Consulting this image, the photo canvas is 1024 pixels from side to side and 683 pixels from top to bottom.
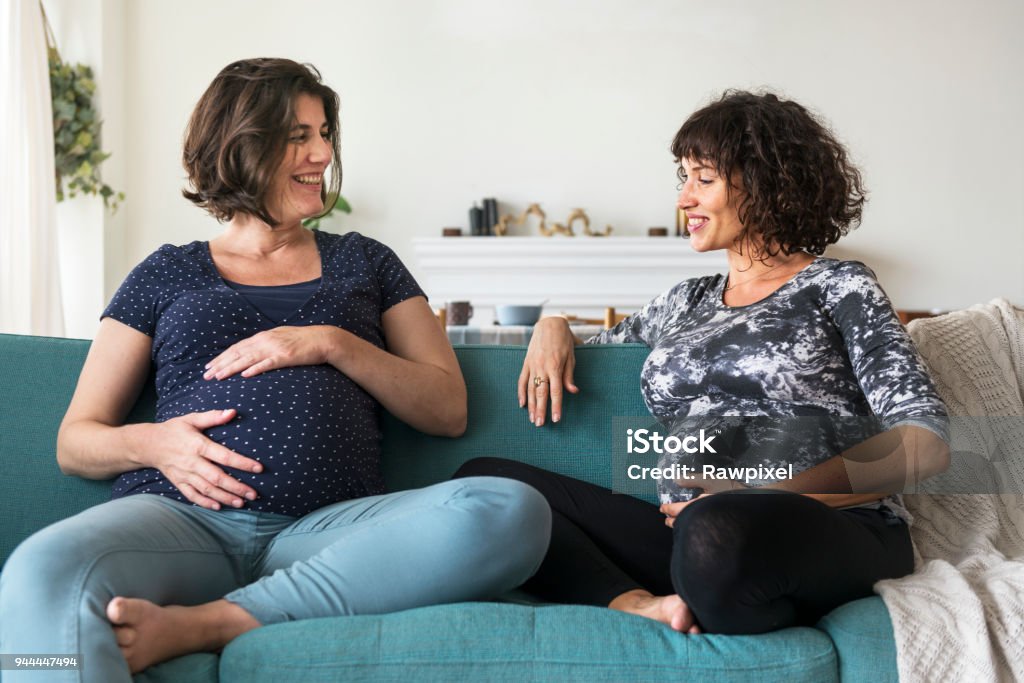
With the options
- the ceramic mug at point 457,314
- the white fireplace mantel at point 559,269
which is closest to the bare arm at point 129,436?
the ceramic mug at point 457,314

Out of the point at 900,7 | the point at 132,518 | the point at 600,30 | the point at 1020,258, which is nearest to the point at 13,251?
the point at 600,30

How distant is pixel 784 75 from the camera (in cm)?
589

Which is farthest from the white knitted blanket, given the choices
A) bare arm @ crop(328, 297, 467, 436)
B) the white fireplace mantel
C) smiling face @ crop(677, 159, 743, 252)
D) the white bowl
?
the white fireplace mantel

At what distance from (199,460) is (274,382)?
165mm

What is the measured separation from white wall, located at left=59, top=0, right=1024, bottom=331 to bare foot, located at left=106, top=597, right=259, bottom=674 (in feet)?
15.8

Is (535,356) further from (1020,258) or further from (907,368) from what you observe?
(1020,258)

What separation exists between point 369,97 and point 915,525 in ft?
16.2

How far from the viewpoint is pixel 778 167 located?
173cm

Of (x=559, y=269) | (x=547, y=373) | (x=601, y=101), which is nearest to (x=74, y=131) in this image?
(x=559, y=269)

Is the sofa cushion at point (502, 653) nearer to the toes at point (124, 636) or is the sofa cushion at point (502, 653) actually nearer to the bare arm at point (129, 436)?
the toes at point (124, 636)

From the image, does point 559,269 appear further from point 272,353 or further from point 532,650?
point 532,650

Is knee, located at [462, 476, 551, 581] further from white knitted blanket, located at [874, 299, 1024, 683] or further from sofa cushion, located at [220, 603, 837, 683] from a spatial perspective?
white knitted blanket, located at [874, 299, 1024, 683]

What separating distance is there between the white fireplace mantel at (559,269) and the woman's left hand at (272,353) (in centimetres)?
422

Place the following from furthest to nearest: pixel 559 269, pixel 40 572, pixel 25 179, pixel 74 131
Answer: pixel 559 269, pixel 74 131, pixel 25 179, pixel 40 572
